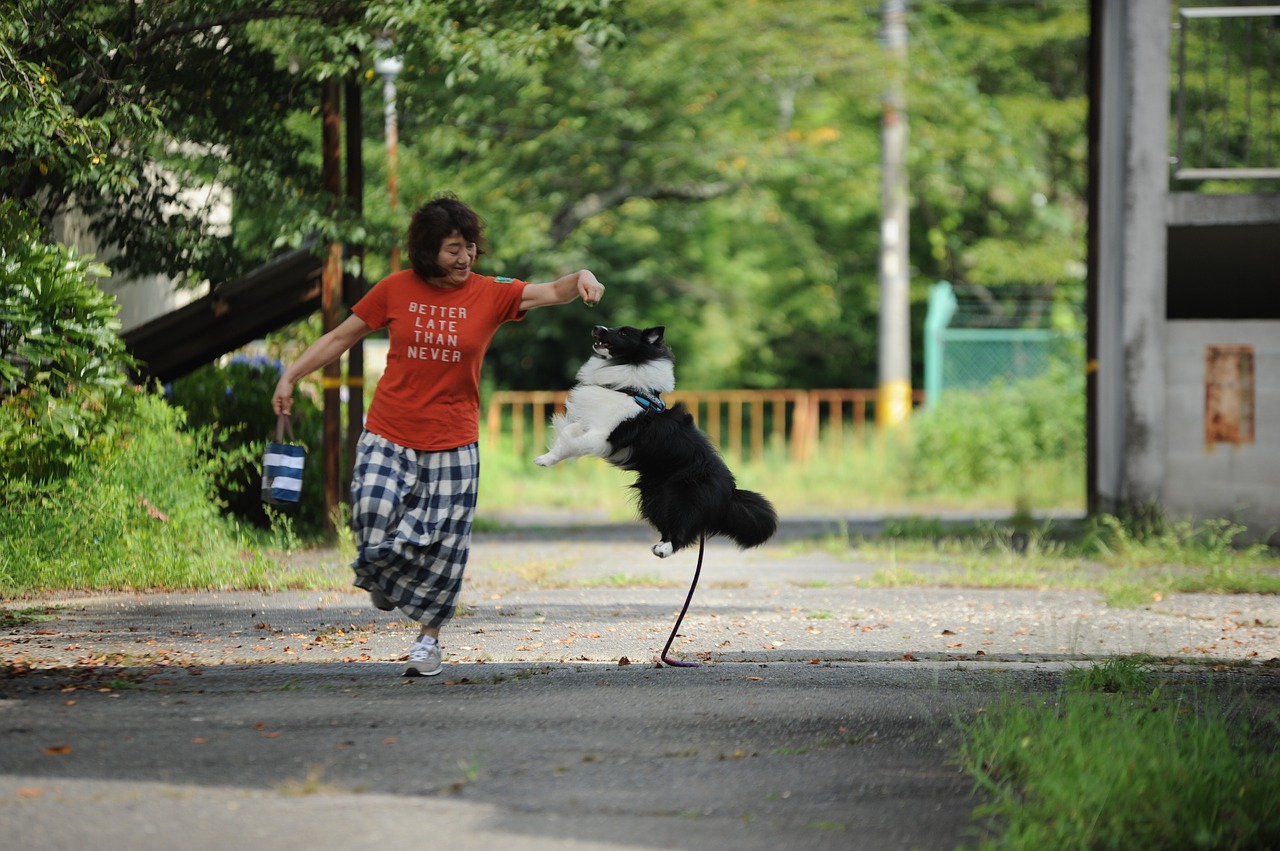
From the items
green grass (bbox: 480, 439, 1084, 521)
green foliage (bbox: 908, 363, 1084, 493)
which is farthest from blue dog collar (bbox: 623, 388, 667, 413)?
green foliage (bbox: 908, 363, 1084, 493)

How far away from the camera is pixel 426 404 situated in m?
Answer: 5.35

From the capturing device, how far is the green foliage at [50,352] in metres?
7.58

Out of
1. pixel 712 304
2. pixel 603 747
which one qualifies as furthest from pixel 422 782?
pixel 712 304

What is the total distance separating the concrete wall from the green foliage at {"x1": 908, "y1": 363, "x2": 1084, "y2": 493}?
271 inches

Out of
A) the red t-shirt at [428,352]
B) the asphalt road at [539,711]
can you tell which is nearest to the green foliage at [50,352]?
the asphalt road at [539,711]

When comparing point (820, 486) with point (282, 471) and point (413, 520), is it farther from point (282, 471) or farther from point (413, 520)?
point (413, 520)

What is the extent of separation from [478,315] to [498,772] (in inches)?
76.3

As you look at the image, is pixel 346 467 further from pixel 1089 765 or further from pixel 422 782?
pixel 1089 765

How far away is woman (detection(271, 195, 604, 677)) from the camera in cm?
530

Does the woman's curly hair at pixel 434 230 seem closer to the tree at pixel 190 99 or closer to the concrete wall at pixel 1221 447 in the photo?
the tree at pixel 190 99

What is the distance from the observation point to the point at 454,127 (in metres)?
15.7

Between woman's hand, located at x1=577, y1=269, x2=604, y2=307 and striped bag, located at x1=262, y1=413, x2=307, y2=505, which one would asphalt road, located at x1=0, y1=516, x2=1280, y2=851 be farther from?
woman's hand, located at x1=577, y1=269, x2=604, y2=307

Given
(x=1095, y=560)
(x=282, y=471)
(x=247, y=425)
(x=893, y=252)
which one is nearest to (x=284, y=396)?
(x=282, y=471)

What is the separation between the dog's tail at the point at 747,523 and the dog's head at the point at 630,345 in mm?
724
